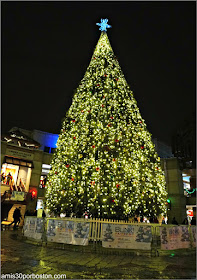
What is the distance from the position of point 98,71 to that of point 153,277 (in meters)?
12.0

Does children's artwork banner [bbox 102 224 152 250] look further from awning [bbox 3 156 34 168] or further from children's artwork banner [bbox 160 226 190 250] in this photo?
awning [bbox 3 156 34 168]

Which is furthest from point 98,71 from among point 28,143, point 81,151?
point 28,143

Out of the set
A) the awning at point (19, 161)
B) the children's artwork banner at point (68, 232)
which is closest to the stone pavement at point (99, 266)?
the children's artwork banner at point (68, 232)

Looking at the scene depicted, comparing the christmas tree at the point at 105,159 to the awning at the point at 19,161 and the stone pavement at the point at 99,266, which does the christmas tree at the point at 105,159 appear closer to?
the stone pavement at the point at 99,266

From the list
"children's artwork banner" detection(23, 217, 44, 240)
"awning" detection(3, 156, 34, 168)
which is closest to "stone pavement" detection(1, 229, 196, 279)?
"children's artwork banner" detection(23, 217, 44, 240)

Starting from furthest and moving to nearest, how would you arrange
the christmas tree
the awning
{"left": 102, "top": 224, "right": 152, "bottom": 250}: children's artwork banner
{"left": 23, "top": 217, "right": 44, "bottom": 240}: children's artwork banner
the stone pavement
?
→ 1. the awning
2. the christmas tree
3. {"left": 23, "top": 217, "right": 44, "bottom": 240}: children's artwork banner
4. {"left": 102, "top": 224, "right": 152, "bottom": 250}: children's artwork banner
5. the stone pavement

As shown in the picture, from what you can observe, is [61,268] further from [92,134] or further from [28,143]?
[28,143]

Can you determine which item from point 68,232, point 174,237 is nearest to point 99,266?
point 68,232

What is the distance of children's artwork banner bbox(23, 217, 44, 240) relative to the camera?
341 inches

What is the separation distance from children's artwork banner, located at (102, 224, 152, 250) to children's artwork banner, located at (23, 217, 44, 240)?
125 inches

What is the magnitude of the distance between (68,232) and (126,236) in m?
2.36

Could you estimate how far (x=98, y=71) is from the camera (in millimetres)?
13188

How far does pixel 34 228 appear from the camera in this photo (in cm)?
902

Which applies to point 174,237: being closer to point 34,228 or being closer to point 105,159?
point 105,159
